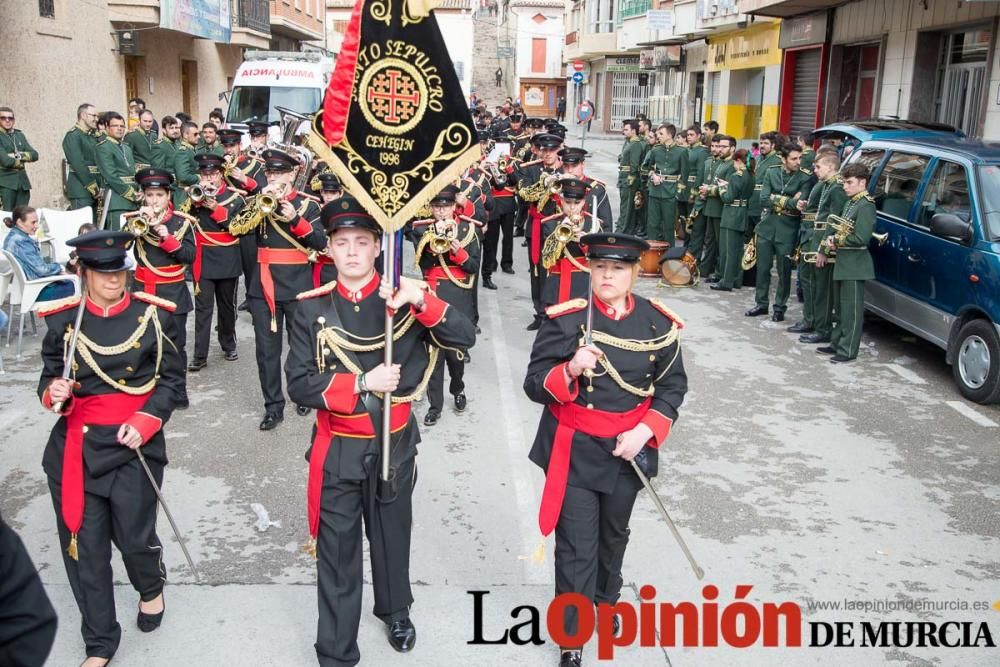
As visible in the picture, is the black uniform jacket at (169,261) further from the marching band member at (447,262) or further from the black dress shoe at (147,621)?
the black dress shoe at (147,621)

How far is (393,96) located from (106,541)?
2.50 meters

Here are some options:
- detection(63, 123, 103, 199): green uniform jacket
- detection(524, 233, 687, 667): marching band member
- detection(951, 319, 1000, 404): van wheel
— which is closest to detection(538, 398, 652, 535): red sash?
detection(524, 233, 687, 667): marching band member

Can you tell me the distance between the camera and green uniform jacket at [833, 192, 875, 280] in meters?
9.77

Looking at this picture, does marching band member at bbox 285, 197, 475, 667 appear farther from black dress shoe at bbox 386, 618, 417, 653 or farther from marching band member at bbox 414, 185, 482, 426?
marching band member at bbox 414, 185, 482, 426

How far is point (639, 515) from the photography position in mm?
6230

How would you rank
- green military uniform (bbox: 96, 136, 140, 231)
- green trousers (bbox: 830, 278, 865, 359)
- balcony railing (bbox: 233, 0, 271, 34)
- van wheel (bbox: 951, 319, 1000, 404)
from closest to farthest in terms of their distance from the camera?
van wheel (bbox: 951, 319, 1000, 404), green trousers (bbox: 830, 278, 865, 359), green military uniform (bbox: 96, 136, 140, 231), balcony railing (bbox: 233, 0, 271, 34)

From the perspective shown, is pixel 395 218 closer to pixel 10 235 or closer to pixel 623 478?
pixel 623 478

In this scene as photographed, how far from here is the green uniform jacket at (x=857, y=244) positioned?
32.1ft

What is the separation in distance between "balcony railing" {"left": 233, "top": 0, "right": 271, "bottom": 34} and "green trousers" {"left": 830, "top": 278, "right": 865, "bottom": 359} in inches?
882

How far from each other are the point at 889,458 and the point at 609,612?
146 inches

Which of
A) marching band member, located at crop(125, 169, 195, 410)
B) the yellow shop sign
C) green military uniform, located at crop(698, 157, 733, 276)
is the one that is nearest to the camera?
marching band member, located at crop(125, 169, 195, 410)

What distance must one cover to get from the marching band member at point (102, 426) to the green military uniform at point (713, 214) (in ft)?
34.7

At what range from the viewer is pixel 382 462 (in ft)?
13.9

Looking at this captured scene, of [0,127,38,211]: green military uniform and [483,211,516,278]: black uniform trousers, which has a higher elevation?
[0,127,38,211]: green military uniform
